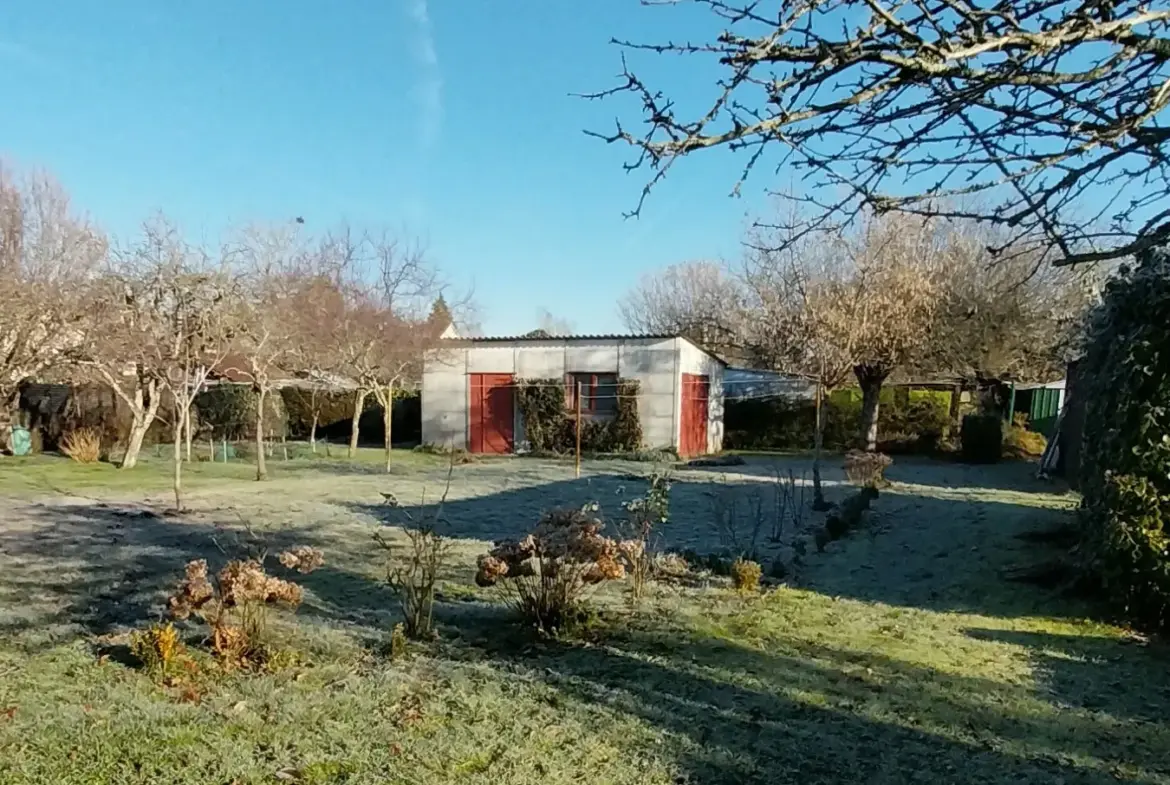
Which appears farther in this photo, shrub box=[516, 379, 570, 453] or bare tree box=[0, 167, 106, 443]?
shrub box=[516, 379, 570, 453]

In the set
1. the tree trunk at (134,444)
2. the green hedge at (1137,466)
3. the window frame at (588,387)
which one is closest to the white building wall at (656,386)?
the window frame at (588,387)

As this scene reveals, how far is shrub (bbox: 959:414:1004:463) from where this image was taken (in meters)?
17.6

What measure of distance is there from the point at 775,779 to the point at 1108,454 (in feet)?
13.0

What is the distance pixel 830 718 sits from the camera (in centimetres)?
334

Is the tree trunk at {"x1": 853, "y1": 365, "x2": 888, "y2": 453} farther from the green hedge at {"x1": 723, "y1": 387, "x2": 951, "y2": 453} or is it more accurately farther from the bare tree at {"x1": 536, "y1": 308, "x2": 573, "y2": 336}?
the bare tree at {"x1": 536, "y1": 308, "x2": 573, "y2": 336}

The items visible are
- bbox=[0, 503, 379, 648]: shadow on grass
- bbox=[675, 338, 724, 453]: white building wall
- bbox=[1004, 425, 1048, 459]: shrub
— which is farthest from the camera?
bbox=[675, 338, 724, 453]: white building wall

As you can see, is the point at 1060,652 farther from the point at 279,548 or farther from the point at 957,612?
the point at 279,548

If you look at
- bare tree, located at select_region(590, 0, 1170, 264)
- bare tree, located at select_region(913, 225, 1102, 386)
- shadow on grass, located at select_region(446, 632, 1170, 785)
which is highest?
bare tree, located at select_region(913, 225, 1102, 386)

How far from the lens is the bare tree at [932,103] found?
1995 millimetres

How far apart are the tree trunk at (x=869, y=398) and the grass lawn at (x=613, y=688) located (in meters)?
11.2

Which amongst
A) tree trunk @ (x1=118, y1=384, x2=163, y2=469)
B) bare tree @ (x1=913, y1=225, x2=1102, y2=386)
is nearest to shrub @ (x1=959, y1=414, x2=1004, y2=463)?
bare tree @ (x1=913, y1=225, x2=1102, y2=386)

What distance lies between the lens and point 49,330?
43.6 feet

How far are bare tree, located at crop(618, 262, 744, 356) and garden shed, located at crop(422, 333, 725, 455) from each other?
17.3ft

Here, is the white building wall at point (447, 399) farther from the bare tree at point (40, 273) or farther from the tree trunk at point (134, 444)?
the bare tree at point (40, 273)
